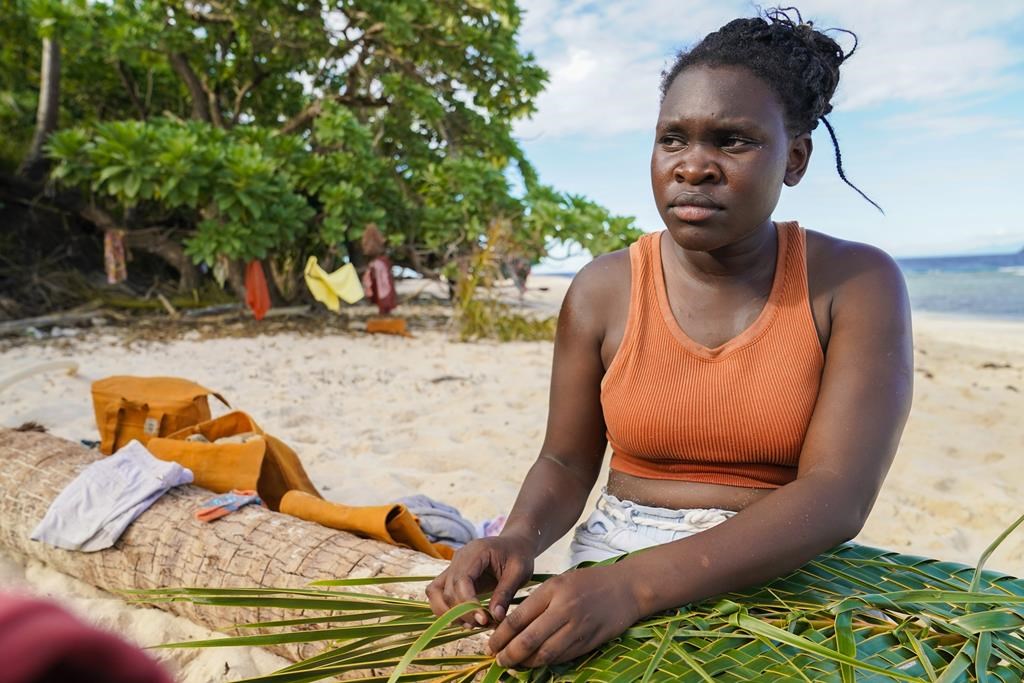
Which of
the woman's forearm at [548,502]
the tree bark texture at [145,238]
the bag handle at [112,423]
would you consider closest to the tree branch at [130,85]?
the tree bark texture at [145,238]

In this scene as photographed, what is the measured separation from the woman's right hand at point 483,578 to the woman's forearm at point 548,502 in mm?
114

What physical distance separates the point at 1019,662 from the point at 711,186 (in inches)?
34.1

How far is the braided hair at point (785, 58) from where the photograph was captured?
1.42 m

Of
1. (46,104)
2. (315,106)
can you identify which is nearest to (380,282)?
(315,106)

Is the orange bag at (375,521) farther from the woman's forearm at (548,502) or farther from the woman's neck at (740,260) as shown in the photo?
the woman's neck at (740,260)

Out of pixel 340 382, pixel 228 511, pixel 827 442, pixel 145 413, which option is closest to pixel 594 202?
pixel 340 382

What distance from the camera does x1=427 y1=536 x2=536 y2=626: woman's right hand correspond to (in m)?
1.27

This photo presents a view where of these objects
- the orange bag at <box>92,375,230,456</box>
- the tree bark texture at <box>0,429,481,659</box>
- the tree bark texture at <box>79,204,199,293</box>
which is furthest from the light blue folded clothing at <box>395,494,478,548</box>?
the tree bark texture at <box>79,204,199,293</box>

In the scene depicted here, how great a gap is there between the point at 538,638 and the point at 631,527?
520mm

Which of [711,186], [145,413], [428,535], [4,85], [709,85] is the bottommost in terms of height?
[428,535]

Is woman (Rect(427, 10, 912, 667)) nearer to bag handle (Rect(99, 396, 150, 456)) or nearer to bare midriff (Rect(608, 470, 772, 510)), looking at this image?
bare midriff (Rect(608, 470, 772, 510))

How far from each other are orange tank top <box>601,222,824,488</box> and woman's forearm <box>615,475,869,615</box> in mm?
185

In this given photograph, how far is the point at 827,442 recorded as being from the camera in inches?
53.7

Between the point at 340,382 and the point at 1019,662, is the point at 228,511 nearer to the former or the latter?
the point at 1019,662
